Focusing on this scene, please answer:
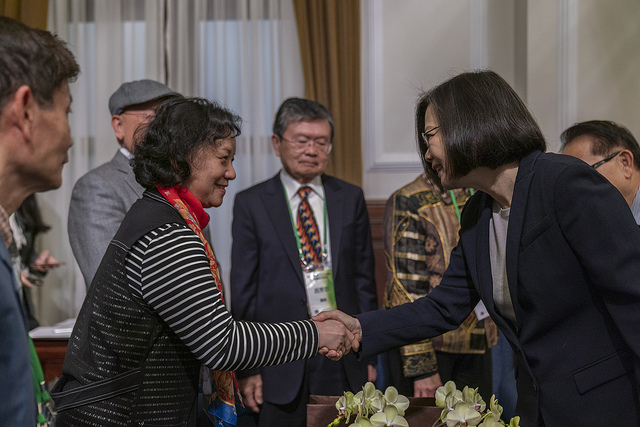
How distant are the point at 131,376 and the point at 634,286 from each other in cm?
114

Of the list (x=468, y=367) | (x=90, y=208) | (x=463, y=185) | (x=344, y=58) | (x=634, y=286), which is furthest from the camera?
(x=344, y=58)

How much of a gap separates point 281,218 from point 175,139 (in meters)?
1.16

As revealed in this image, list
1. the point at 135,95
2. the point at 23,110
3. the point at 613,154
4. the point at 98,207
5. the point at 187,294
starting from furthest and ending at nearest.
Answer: the point at 135,95, the point at 98,207, the point at 613,154, the point at 187,294, the point at 23,110

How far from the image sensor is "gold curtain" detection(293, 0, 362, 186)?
3.93 m

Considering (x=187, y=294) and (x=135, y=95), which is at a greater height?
(x=135, y=95)

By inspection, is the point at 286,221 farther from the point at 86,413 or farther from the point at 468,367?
the point at 86,413

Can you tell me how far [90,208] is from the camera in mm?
2244

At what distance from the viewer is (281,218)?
2.74 metres

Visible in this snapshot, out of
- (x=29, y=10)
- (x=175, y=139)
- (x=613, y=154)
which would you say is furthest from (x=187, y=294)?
(x=29, y=10)

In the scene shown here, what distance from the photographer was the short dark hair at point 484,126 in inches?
62.1

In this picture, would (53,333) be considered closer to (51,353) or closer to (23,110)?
(51,353)

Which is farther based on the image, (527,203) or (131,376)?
(527,203)

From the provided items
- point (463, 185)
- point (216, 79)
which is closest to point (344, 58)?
point (216, 79)

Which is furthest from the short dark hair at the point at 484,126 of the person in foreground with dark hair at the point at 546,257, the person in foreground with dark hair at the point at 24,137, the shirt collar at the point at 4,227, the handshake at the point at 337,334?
the shirt collar at the point at 4,227
